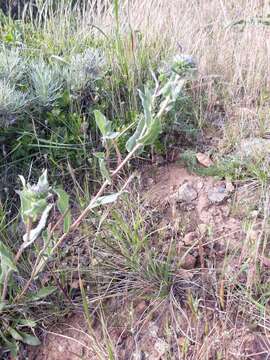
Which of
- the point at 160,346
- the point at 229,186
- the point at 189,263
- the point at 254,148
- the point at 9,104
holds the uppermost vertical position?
the point at 9,104

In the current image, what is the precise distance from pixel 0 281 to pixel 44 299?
9.3 inches

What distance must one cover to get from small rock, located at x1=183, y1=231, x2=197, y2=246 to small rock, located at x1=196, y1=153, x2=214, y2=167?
1.48 ft

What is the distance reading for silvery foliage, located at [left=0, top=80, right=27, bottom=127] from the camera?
1.97 metres

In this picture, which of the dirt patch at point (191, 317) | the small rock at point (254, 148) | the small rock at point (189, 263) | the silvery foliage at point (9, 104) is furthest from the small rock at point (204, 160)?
the silvery foliage at point (9, 104)

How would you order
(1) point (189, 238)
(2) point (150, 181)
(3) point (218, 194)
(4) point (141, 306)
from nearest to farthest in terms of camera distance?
(4) point (141, 306) → (1) point (189, 238) → (3) point (218, 194) → (2) point (150, 181)

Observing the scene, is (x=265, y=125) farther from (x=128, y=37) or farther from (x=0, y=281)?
(x=0, y=281)

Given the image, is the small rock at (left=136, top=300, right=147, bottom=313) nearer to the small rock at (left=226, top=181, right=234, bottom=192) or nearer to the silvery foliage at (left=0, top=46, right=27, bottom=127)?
the small rock at (left=226, top=181, right=234, bottom=192)

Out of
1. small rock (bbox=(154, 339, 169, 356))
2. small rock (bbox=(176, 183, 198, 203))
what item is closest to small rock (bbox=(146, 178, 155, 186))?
small rock (bbox=(176, 183, 198, 203))

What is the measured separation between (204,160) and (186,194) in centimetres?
24

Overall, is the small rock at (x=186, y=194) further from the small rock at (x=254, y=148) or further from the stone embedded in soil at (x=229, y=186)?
the small rock at (x=254, y=148)

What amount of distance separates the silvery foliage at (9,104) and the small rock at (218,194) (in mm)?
941

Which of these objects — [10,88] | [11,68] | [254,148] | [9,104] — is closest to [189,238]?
[254,148]

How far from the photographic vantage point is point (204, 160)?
2105mm

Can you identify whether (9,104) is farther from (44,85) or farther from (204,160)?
(204,160)
